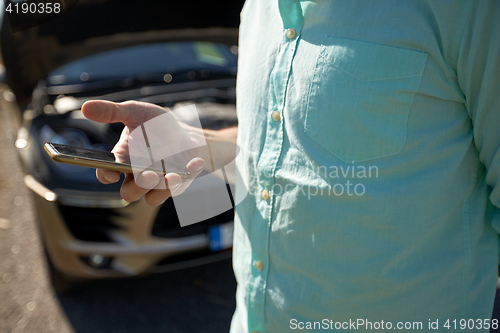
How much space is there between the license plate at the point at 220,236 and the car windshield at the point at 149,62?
4.36ft

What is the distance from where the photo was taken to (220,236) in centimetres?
237

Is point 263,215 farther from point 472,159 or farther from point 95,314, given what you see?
point 95,314

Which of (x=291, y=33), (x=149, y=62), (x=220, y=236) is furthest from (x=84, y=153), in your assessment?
(x=149, y=62)

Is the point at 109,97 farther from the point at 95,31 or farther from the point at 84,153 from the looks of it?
the point at 84,153

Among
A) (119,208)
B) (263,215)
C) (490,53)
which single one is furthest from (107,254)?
(490,53)

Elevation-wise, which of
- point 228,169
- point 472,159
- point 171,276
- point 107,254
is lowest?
point 171,276

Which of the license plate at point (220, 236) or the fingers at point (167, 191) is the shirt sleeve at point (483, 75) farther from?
the license plate at point (220, 236)

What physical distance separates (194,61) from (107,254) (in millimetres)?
1672

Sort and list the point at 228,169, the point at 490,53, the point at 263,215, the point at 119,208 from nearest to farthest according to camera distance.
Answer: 1. the point at 490,53
2. the point at 263,215
3. the point at 228,169
4. the point at 119,208

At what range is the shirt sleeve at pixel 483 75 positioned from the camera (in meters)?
0.71

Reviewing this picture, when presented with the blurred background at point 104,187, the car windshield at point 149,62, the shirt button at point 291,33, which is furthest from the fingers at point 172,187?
the car windshield at point 149,62

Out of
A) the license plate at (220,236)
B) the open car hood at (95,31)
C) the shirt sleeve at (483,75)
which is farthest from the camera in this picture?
the open car hood at (95,31)

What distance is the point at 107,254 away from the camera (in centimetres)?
220

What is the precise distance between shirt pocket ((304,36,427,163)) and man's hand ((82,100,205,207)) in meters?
0.37
